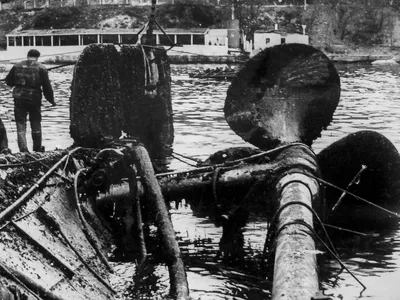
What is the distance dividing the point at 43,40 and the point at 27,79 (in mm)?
65564

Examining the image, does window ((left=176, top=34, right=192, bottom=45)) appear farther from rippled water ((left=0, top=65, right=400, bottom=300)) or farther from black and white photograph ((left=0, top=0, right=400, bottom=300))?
black and white photograph ((left=0, top=0, right=400, bottom=300))

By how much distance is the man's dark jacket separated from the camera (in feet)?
46.8

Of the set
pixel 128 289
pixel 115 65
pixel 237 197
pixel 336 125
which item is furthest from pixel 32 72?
pixel 336 125

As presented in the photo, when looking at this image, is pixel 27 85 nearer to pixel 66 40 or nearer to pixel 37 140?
pixel 37 140

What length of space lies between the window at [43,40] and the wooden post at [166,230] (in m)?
70.0

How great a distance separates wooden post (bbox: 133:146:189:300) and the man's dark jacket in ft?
16.6

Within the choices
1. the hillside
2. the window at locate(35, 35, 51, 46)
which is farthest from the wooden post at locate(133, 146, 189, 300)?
the hillside

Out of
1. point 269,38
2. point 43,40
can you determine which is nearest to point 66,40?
point 43,40

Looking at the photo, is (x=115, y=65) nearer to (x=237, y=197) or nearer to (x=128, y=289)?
(x=237, y=197)

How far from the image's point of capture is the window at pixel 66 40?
77938 millimetres

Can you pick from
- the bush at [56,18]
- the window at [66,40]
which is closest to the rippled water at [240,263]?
the window at [66,40]

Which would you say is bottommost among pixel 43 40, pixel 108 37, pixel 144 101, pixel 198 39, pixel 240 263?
pixel 240 263

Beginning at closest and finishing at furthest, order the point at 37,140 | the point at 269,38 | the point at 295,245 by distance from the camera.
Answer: the point at 295,245
the point at 37,140
the point at 269,38

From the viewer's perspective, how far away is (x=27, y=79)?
14.3m
